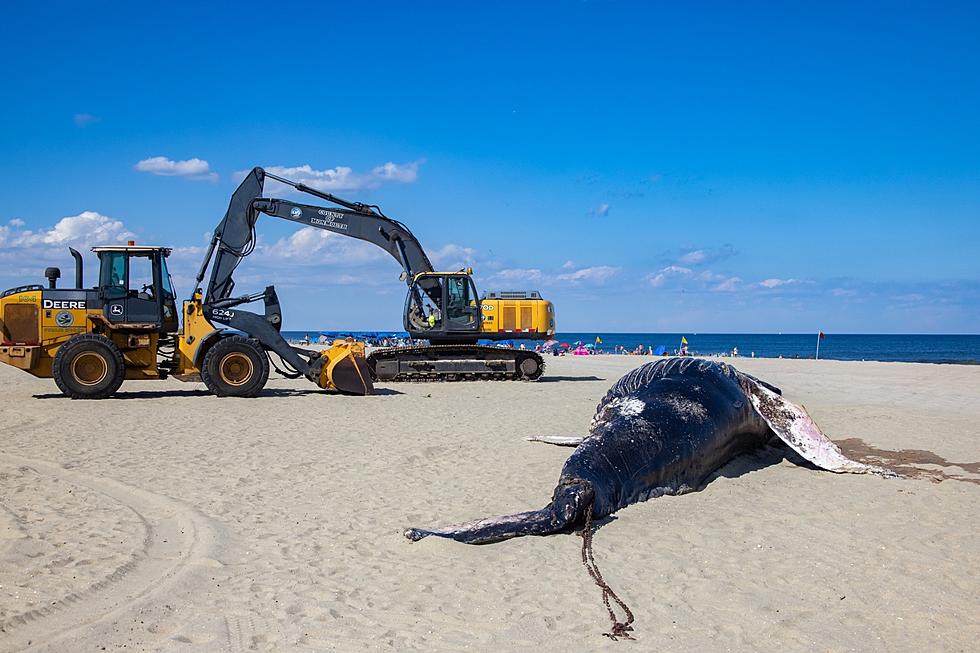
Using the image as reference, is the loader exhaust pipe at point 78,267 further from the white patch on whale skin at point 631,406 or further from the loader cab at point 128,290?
the white patch on whale skin at point 631,406

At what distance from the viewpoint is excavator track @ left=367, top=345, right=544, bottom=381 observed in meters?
21.7

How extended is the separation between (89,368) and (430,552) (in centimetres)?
1241

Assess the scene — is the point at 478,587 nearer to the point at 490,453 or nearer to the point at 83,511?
the point at 83,511

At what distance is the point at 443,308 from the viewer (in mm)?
21922

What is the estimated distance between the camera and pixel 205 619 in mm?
4523

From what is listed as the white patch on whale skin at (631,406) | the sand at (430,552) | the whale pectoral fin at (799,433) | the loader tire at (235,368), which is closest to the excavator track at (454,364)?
the loader tire at (235,368)

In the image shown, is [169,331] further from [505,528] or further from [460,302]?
[505,528]

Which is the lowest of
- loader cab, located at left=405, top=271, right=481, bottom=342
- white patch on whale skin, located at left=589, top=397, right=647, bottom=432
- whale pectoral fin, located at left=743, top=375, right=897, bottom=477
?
whale pectoral fin, located at left=743, top=375, right=897, bottom=477

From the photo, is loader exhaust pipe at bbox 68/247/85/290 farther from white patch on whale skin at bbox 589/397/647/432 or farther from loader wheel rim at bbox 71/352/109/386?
white patch on whale skin at bbox 589/397/647/432

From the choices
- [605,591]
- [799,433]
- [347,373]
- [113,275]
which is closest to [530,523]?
[605,591]

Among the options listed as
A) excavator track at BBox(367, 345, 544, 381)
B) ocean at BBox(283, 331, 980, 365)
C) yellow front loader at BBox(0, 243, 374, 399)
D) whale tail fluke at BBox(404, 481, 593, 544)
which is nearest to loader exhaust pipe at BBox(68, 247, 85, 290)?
yellow front loader at BBox(0, 243, 374, 399)

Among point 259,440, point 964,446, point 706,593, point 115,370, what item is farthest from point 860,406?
point 115,370

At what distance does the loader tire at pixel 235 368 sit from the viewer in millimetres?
16344

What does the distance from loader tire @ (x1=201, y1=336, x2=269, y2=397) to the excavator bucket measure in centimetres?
132
